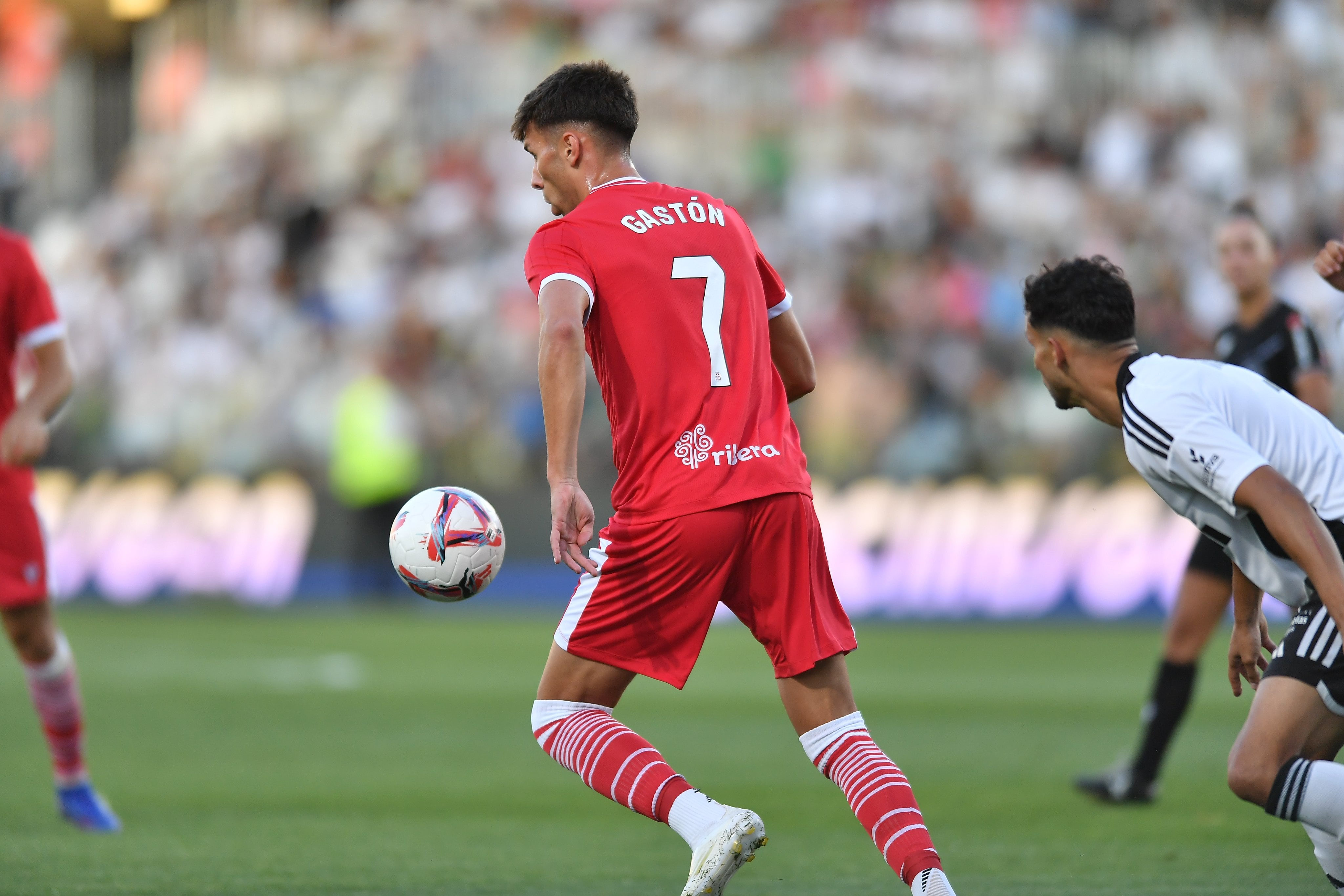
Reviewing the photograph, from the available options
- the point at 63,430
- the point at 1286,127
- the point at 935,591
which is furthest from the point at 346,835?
the point at 1286,127

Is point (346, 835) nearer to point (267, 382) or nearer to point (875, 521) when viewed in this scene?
point (875, 521)

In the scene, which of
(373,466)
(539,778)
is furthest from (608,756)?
(373,466)

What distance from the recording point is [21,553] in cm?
652

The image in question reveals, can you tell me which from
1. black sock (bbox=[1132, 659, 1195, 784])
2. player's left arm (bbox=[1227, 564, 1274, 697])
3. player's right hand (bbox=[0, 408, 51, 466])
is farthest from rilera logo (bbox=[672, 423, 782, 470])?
black sock (bbox=[1132, 659, 1195, 784])

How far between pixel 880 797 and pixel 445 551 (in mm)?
1398

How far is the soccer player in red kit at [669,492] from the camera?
4457 mm

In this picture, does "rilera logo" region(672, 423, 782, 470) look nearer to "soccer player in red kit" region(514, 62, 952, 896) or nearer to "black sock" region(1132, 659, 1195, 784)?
"soccer player in red kit" region(514, 62, 952, 896)

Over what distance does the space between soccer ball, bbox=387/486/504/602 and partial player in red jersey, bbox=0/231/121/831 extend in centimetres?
232

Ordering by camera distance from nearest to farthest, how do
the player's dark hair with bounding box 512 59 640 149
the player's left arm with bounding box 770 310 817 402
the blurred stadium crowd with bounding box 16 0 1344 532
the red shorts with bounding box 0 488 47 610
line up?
1. the player's dark hair with bounding box 512 59 640 149
2. the player's left arm with bounding box 770 310 817 402
3. the red shorts with bounding box 0 488 47 610
4. the blurred stadium crowd with bounding box 16 0 1344 532

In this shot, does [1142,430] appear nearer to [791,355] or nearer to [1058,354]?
[1058,354]

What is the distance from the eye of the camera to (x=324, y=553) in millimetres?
18016

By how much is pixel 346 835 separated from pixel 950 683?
259 inches

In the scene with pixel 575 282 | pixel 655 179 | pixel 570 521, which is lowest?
pixel 570 521

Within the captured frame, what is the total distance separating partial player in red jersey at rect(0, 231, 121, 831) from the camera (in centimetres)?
653
